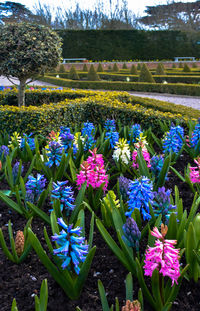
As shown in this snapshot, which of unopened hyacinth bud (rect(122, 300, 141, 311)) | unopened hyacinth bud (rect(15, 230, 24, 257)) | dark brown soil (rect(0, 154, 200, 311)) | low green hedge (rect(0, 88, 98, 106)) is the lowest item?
dark brown soil (rect(0, 154, 200, 311))

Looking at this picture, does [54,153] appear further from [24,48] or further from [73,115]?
[24,48]

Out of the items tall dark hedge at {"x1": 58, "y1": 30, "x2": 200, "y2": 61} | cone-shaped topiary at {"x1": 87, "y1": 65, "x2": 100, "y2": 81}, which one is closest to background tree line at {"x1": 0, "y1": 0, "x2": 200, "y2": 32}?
tall dark hedge at {"x1": 58, "y1": 30, "x2": 200, "y2": 61}

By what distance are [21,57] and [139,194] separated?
5.73 m

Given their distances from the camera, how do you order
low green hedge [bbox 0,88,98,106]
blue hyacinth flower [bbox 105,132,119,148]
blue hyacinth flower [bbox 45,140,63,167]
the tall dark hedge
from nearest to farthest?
blue hyacinth flower [bbox 45,140,63,167], blue hyacinth flower [bbox 105,132,119,148], low green hedge [bbox 0,88,98,106], the tall dark hedge

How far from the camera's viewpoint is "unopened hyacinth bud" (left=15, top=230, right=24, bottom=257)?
81.7 inches

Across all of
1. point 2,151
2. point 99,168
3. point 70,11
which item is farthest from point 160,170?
point 70,11

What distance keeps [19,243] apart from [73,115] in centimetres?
487

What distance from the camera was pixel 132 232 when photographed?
1.80 metres

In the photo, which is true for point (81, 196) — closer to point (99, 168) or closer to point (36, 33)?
point (99, 168)

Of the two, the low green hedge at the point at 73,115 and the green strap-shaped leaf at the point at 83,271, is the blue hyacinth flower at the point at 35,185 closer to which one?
the green strap-shaped leaf at the point at 83,271

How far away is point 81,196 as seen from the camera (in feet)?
7.77

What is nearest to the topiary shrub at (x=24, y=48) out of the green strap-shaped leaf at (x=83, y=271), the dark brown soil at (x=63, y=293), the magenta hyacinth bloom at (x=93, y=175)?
the magenta hyacinth bloom at (x=93, y=175)

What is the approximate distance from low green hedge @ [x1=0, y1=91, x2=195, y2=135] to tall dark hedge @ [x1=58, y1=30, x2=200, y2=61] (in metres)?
26.6

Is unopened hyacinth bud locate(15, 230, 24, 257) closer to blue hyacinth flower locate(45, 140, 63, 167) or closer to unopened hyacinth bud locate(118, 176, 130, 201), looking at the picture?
unopened hyacinth bud locate(118, 176, 130, 201)
